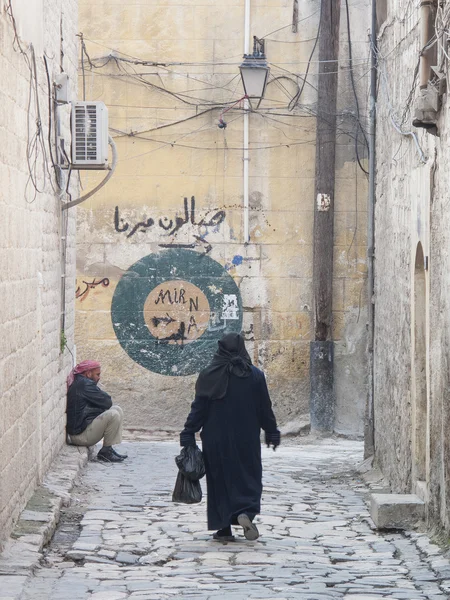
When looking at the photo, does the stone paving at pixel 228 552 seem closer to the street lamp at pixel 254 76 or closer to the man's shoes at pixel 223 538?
the man's shoes at pixel 223 538

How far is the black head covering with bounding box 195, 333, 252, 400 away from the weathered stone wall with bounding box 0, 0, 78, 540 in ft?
4.33

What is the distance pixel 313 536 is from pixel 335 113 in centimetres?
904

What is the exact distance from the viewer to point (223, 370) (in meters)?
8.16

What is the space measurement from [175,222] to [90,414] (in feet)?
16.9

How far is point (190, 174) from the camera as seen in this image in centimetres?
1638

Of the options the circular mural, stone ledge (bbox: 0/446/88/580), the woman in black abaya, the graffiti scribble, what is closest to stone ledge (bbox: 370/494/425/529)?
the woman in black abaya

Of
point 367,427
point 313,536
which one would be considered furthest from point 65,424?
point 313,536

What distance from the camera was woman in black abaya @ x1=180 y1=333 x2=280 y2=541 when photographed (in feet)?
26.3

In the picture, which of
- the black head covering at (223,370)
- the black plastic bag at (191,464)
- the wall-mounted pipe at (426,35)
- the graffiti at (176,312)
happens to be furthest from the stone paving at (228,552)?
the graffiti at (176,312)

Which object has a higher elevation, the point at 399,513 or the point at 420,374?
the point at 420,374

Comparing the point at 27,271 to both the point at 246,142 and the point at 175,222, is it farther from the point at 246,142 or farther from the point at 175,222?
the point at 246,142

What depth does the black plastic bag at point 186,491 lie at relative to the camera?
26.2 ft

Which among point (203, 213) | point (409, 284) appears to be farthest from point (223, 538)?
point (203, 213)

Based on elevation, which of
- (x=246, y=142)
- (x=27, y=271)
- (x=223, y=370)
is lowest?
(x=223, y=370)
